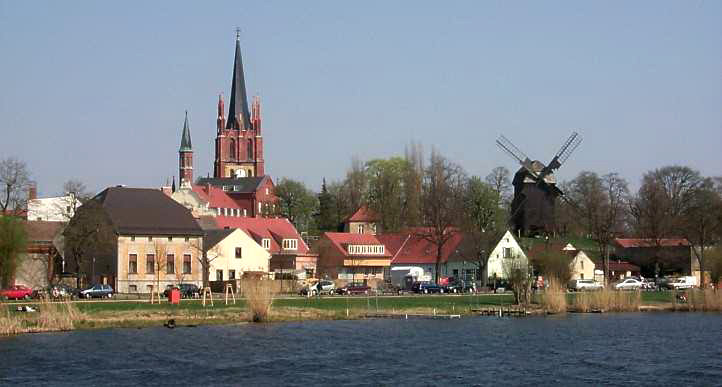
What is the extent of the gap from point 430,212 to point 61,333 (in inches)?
2717

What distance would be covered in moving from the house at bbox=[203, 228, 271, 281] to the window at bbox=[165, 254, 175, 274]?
4.47 m

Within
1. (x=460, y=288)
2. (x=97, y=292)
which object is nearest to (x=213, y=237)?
(x=97, y=292)

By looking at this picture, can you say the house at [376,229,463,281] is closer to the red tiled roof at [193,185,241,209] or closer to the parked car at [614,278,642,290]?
the parked car at [614,278,642,290]

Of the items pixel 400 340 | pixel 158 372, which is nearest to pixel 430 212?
pixel 400 340

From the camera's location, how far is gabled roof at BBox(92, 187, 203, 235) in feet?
309

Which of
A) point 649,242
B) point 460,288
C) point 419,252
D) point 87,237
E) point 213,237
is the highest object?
point 213,237

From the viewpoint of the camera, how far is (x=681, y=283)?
10806 centimetres

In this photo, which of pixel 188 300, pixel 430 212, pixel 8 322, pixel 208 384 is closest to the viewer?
pixel 208 384

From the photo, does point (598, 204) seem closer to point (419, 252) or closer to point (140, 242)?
point (419, 252)

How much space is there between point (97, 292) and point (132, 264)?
8.99 metres

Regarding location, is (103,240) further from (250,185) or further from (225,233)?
(250,185)

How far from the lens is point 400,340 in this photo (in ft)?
192

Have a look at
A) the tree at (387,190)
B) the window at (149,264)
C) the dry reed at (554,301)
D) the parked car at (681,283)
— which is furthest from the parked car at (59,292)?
the tree at (387,190)

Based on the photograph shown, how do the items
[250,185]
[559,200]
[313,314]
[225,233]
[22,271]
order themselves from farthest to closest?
[250,185], [559,200], [225,233], [22,271], [313,314]
